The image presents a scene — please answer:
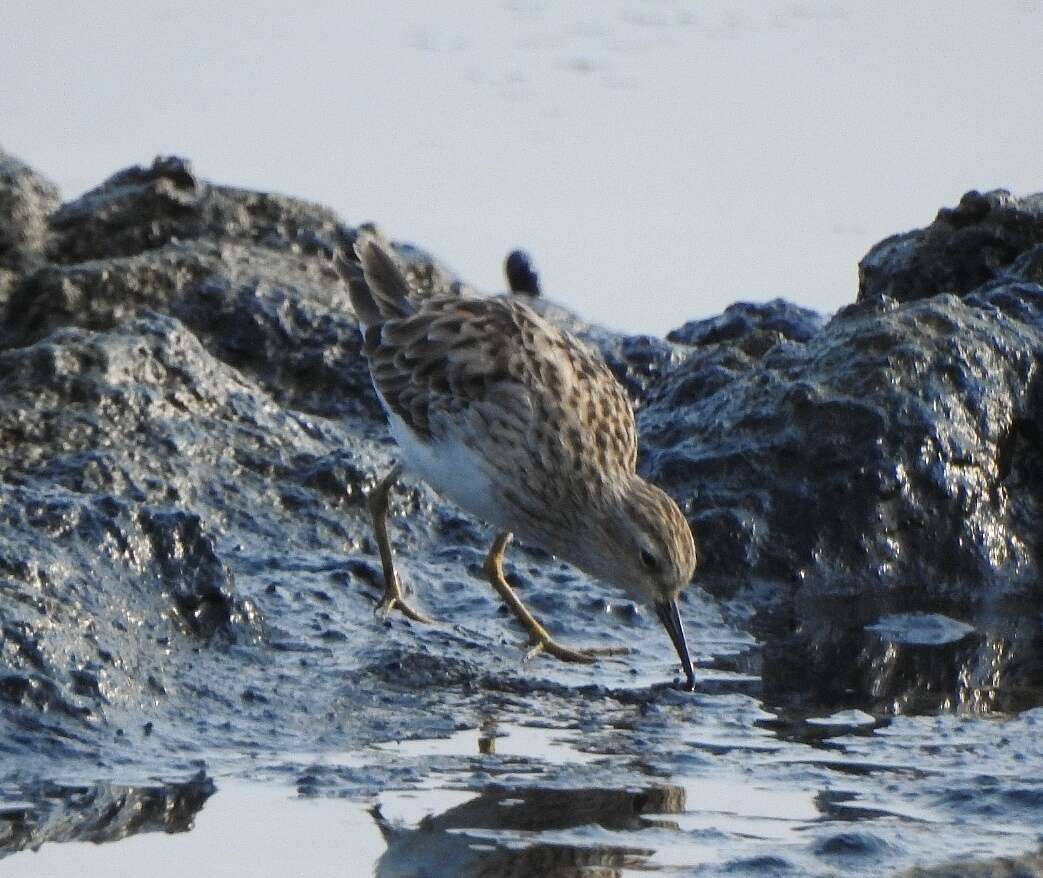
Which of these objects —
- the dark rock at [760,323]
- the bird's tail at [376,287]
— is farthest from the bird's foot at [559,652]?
the dark rock at [760,323]

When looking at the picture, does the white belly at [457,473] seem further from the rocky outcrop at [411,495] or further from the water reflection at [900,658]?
the water reflection at [900,658]

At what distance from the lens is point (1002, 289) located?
8.36 metres

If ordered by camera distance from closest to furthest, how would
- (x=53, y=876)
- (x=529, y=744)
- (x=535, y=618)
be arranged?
(x=53, y=876) < (x=529, y=744) < (x=535, y=618)

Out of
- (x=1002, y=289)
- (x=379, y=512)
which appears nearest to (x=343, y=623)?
(x=379, y=512)

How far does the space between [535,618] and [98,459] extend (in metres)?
1.63

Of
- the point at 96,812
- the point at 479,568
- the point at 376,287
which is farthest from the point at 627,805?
the point at 376,287

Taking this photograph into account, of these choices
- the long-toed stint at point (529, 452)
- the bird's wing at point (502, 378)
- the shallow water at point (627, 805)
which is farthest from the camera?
the bird's wing at point (502, 378)

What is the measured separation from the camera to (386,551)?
23.9 ft

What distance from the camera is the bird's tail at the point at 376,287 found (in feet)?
26.0

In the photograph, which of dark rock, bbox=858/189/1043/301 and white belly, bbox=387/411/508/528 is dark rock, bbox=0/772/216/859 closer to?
white belly, bbox=387/411/508/528

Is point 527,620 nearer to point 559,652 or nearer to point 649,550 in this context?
point 559,652

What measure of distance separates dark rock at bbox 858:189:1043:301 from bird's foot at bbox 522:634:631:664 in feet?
8.75

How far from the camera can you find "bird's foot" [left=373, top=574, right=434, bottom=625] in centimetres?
693

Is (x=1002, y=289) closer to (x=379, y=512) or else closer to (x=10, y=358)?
(x=379, y=512)
